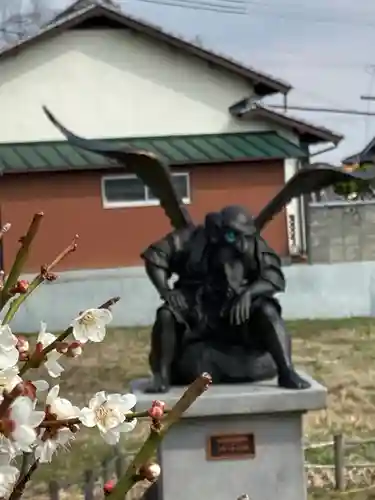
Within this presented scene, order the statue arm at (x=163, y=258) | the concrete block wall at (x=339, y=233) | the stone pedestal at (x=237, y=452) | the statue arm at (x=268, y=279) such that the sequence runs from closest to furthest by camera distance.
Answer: the stone pedestal at (x=237, y=452) < the statue arm at (x=268, y=279) < the statue arm at (x=163, y=258) < the concrete block wall at (x=339, y=233)

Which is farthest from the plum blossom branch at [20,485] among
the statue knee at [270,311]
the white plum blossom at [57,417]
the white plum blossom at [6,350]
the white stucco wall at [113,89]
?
the white stucco wall at [113,89]

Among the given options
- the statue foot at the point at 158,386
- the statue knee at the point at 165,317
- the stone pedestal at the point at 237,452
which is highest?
the statue knee at the point at 165,317

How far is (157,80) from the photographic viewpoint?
13883mm

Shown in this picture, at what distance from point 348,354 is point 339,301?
128 inches

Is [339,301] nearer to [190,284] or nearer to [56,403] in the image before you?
[190,284]

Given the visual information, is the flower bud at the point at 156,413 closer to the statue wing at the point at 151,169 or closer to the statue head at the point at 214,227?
the statue head at the point at 214,227

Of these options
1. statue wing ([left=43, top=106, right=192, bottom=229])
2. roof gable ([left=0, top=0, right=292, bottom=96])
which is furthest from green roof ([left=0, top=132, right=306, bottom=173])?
statue wing ([left=43, top=106, right=192, bottom=229])

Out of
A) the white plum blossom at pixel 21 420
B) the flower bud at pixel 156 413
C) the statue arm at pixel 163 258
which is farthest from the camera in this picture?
the statue arm at pixel 163 258

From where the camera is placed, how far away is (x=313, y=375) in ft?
28.7

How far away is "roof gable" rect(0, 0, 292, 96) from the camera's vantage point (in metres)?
13.3

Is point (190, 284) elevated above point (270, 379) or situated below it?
above

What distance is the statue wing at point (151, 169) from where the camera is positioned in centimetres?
465

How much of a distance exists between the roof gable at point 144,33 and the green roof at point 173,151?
899mm

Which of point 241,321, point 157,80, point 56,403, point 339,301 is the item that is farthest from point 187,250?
point 157,80
